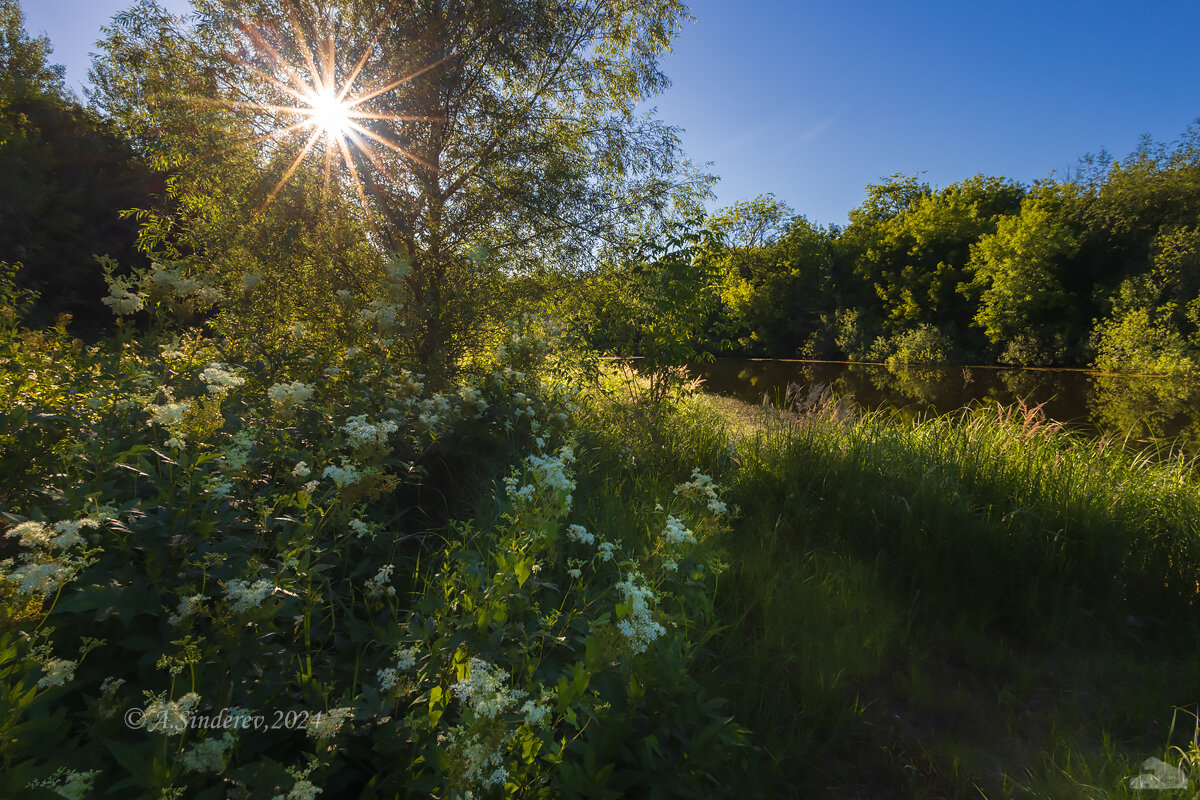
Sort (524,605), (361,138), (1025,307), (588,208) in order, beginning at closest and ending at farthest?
(524,605)
(361,138)
(588,208)
(1025,307)

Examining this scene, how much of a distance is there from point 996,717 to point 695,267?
5.96m

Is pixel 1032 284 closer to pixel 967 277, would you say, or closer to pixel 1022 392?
pixel 967 277

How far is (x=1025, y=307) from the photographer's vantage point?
28.7 m

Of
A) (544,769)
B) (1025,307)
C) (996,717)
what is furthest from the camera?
(1025,307)

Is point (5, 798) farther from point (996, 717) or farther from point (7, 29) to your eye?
point (7, 29)

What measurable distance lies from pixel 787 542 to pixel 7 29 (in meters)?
31.8

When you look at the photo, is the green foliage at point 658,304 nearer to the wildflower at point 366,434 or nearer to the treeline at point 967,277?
the treeline at point 967,277

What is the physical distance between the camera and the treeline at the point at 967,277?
7828 millimetres

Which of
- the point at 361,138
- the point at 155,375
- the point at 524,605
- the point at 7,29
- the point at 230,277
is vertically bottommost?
the point at 524,605

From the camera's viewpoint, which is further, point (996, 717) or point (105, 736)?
point (996, 717)

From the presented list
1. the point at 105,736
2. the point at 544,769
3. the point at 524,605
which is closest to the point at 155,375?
the point at 105,736

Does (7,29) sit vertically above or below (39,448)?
above

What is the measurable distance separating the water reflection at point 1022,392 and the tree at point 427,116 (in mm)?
3949

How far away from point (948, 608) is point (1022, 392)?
20939 millimetres
